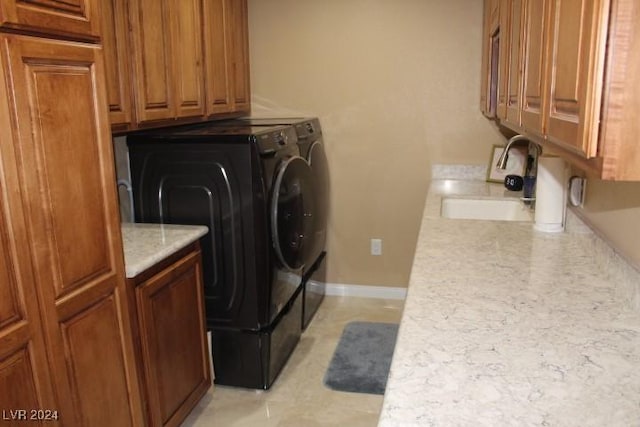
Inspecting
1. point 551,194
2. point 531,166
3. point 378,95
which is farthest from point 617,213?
point 378,95

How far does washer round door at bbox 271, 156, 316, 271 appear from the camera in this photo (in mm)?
2562

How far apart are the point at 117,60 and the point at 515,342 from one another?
1839 mm

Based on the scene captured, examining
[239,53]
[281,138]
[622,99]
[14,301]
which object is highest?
[239,53]

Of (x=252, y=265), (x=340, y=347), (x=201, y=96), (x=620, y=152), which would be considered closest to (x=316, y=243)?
(x=340, y=347)

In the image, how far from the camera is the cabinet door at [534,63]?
121 cm

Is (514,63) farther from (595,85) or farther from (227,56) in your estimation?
(227,56)

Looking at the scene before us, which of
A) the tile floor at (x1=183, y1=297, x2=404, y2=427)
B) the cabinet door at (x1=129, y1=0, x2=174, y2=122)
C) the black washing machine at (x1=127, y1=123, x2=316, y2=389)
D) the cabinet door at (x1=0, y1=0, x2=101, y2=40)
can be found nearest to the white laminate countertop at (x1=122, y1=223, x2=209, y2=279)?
the black washing machine at (x1=127, y1=123, x2=316, y2=389)

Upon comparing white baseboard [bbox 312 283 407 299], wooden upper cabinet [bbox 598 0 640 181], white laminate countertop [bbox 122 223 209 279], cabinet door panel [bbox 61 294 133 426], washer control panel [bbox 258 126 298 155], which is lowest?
white baseboard [bbox 312 283 407 299]

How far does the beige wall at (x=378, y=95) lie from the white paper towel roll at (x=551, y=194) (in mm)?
1432

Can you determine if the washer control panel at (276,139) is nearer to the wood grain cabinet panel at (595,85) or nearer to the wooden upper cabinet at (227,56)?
the wooden upper cabinet at (227,56)

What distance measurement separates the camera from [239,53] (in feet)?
11.3

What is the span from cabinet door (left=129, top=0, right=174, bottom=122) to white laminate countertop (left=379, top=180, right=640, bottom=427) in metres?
1.38

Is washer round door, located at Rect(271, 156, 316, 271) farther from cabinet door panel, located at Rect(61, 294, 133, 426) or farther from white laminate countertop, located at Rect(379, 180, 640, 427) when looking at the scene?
cabinet door panel, located at Rect(61, 294, 133, 426)

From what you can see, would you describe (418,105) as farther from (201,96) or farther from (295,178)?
(201,96)
